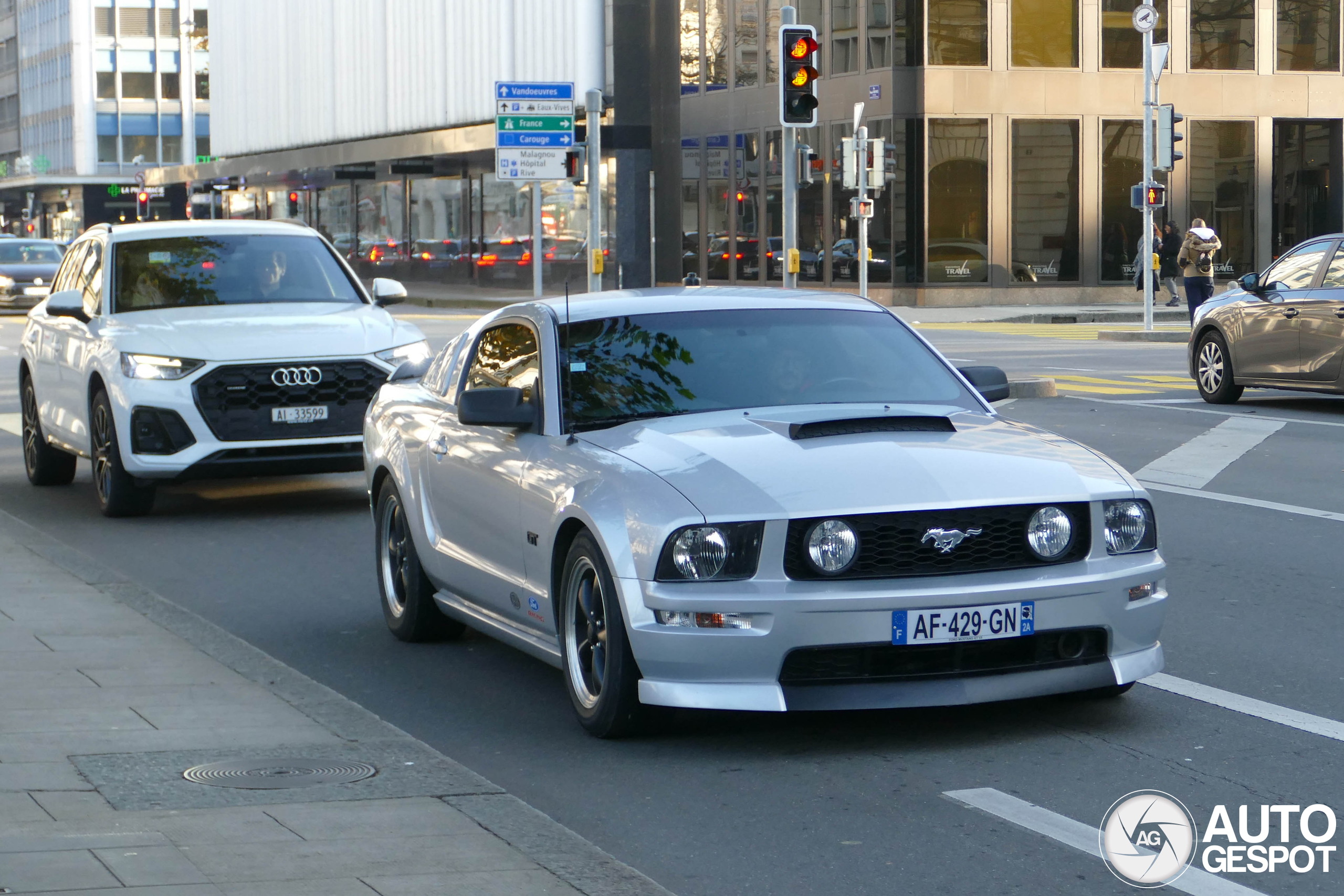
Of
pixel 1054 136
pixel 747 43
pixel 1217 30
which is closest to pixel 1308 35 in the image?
pixel 1217 30

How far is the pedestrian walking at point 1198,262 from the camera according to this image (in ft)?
97.9

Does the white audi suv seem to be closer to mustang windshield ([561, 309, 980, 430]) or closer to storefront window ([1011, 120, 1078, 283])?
mustang windshield ([561, 309, 980, 430])

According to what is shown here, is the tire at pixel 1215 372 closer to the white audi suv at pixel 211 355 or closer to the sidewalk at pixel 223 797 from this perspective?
the white audi suv at pixel 211 355

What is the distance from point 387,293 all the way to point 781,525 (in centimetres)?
772

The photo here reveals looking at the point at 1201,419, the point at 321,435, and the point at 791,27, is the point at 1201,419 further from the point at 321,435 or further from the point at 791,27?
the point at 321,435

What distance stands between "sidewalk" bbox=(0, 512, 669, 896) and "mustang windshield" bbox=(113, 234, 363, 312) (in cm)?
545

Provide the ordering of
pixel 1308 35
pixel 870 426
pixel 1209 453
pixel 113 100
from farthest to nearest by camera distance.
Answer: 1. pixel 113 100
2. pixel 1308 35
3. pixel 1209 453
4. pixel 870 426

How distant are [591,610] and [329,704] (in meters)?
1.03

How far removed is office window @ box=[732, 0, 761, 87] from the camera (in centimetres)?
4853

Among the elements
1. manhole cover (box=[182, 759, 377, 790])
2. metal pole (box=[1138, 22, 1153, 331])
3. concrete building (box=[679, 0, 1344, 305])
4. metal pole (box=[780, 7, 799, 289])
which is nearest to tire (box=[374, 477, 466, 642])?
manhole cover (box=[182, 759, 377, 790])

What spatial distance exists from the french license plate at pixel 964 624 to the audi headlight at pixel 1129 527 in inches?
17.6

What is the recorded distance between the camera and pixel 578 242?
53938 millimetres

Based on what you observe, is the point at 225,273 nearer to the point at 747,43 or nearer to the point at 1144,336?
the point at 1144,336

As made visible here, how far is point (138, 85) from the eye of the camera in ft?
388
